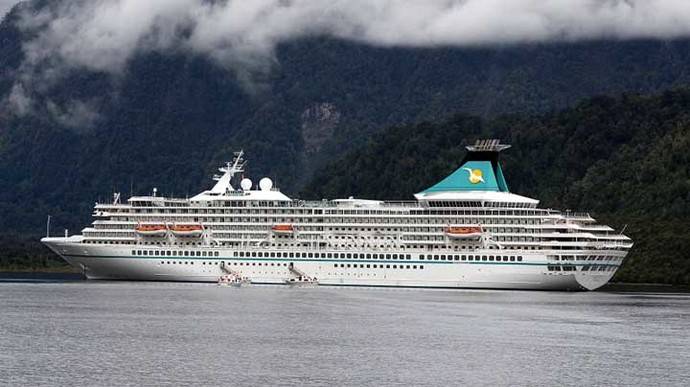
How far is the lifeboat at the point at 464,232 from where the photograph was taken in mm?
108375

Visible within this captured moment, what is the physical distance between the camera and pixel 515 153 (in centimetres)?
19388

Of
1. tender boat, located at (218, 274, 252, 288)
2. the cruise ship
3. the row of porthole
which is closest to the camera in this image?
the cruise ship

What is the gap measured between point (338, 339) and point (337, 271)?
41451 mm

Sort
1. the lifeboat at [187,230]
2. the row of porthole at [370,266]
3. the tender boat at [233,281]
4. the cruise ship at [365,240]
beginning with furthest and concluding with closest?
1. the lifeboat at [187,230]
2. the tender boat at [233,281]
3. the row of porthole at [370,266]
4. the cruise ship at [365,240]

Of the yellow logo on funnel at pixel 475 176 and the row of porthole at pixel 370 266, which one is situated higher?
the yellow logo on funnel at pixel 475 176

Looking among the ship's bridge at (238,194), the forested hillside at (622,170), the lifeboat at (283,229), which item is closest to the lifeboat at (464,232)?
the lifeboat at (283,229)

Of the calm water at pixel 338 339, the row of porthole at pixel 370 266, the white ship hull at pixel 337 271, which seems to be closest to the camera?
the calm water at pixel 338 339

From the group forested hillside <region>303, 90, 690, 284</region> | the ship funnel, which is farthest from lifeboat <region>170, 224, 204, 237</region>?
forested hillside <region>303, 90, 690, 284</region>

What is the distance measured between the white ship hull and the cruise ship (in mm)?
77

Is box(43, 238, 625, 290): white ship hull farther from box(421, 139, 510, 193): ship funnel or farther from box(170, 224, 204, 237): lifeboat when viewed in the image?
box(421, 139, 510, 193): ship funnel

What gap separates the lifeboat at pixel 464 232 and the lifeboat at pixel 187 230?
64.5 feet

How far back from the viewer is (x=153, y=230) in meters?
115

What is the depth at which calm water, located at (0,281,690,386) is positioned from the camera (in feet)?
191

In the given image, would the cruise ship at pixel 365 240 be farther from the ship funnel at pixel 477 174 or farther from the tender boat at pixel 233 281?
the tender boat at pixel 233 281
